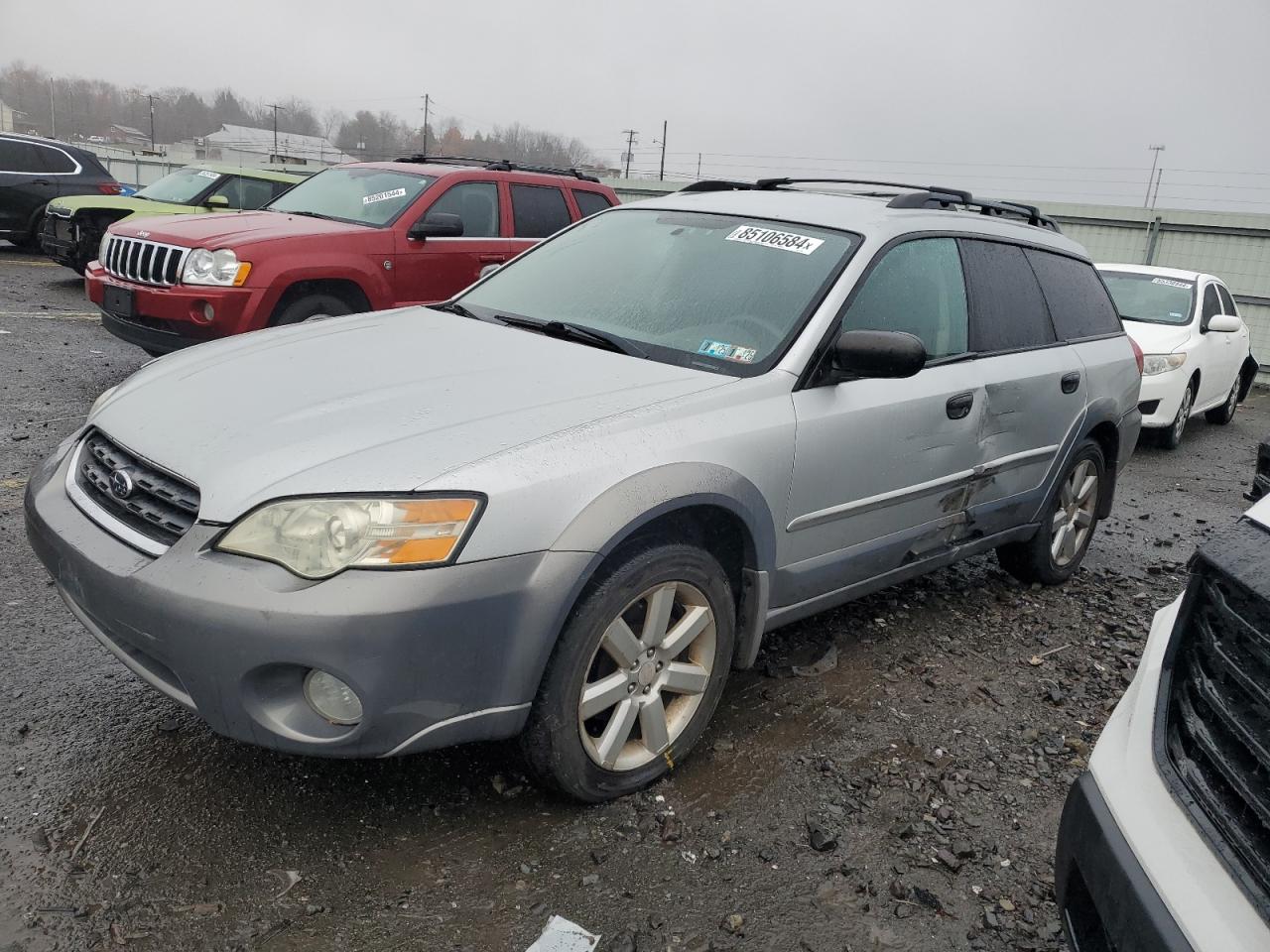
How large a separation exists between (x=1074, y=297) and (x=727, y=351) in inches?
93.1

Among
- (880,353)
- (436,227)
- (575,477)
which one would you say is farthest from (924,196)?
(436,227)

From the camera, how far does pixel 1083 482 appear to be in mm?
4754

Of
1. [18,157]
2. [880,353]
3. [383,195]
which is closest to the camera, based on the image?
[880,353]

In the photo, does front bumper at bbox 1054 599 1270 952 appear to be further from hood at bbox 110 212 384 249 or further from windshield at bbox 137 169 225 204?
windshield at bbox 137 169 225 204

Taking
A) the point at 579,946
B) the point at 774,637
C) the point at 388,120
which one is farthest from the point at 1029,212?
the point at 388,120

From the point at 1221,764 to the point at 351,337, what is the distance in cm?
276

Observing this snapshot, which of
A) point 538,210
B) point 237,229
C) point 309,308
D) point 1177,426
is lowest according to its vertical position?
→ point 1177,426

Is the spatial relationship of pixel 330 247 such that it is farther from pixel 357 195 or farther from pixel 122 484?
pixel 122 484

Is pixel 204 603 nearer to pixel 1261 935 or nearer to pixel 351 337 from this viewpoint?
pixel 351 337

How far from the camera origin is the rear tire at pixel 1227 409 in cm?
1049

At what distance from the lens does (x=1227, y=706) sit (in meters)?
1.61

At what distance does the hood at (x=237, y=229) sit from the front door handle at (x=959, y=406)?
479 centimetres

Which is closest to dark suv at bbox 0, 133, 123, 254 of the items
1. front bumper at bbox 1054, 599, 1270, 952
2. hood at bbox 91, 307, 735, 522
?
hood at bbox 91, 307, 735, 522

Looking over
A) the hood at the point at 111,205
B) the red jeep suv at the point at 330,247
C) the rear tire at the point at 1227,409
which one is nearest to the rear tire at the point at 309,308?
the red jeep suv at the point at 330,247
